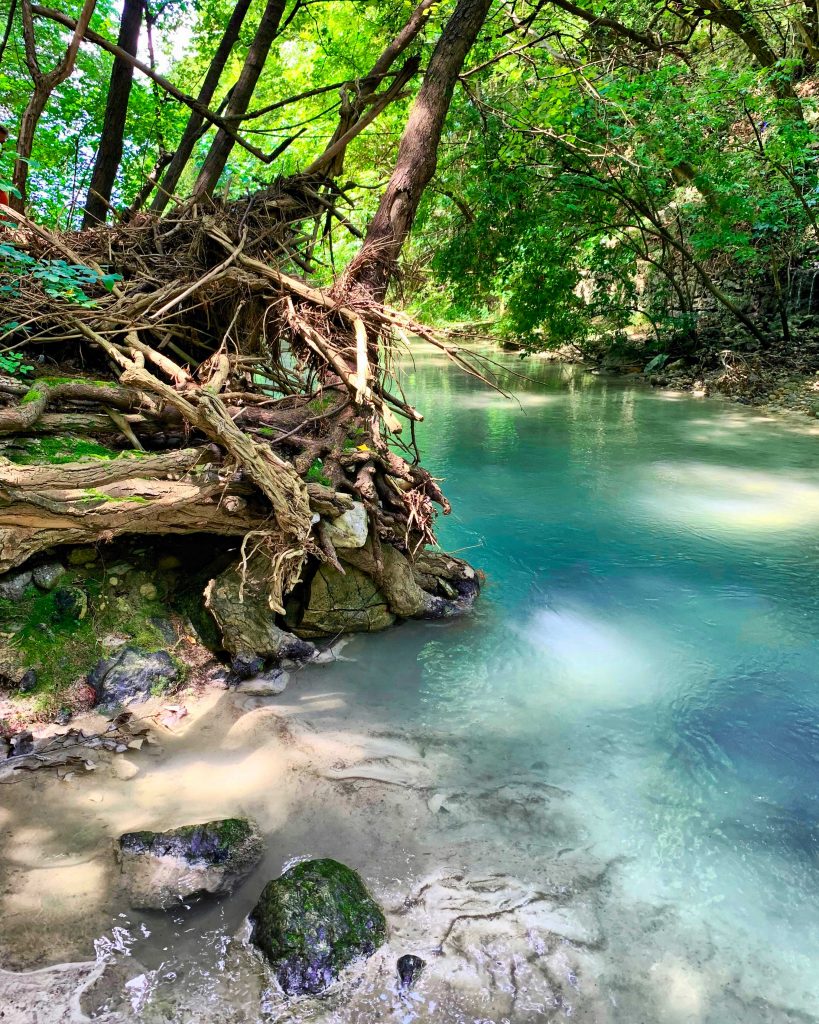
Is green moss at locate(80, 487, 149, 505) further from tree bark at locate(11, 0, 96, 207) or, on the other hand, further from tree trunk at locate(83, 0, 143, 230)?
tree trunk at locate(83, 0, 143, 230)

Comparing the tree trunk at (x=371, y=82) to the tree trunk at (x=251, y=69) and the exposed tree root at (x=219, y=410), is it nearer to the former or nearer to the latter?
the exposed tree root at (x=219, y=410)

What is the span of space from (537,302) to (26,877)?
12.2 m

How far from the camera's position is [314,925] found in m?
2.26

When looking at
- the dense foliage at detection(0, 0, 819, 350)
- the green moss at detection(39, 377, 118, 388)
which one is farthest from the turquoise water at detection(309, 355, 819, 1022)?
the dense foliage at detection(0, 0, 819, 350)

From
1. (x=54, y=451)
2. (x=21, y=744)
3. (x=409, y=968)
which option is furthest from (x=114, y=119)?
(x=409, y=968)

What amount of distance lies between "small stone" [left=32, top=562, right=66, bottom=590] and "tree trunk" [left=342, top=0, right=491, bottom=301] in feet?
9.99

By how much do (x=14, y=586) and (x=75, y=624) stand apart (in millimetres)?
396

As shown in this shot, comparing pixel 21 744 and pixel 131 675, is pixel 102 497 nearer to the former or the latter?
pixel 131 675

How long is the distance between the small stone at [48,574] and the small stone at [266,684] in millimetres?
1263

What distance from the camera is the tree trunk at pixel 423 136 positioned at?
17.0ft

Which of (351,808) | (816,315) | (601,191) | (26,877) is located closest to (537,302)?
(601,191)

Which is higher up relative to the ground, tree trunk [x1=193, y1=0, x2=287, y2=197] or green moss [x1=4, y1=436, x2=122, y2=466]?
tree trunk [x1=193, y1=0, x2=287, y2=197]

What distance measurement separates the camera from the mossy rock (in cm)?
218

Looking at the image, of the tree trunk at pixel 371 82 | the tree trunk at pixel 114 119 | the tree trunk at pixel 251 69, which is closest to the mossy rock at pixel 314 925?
the tree trunk at pixel 371 82
